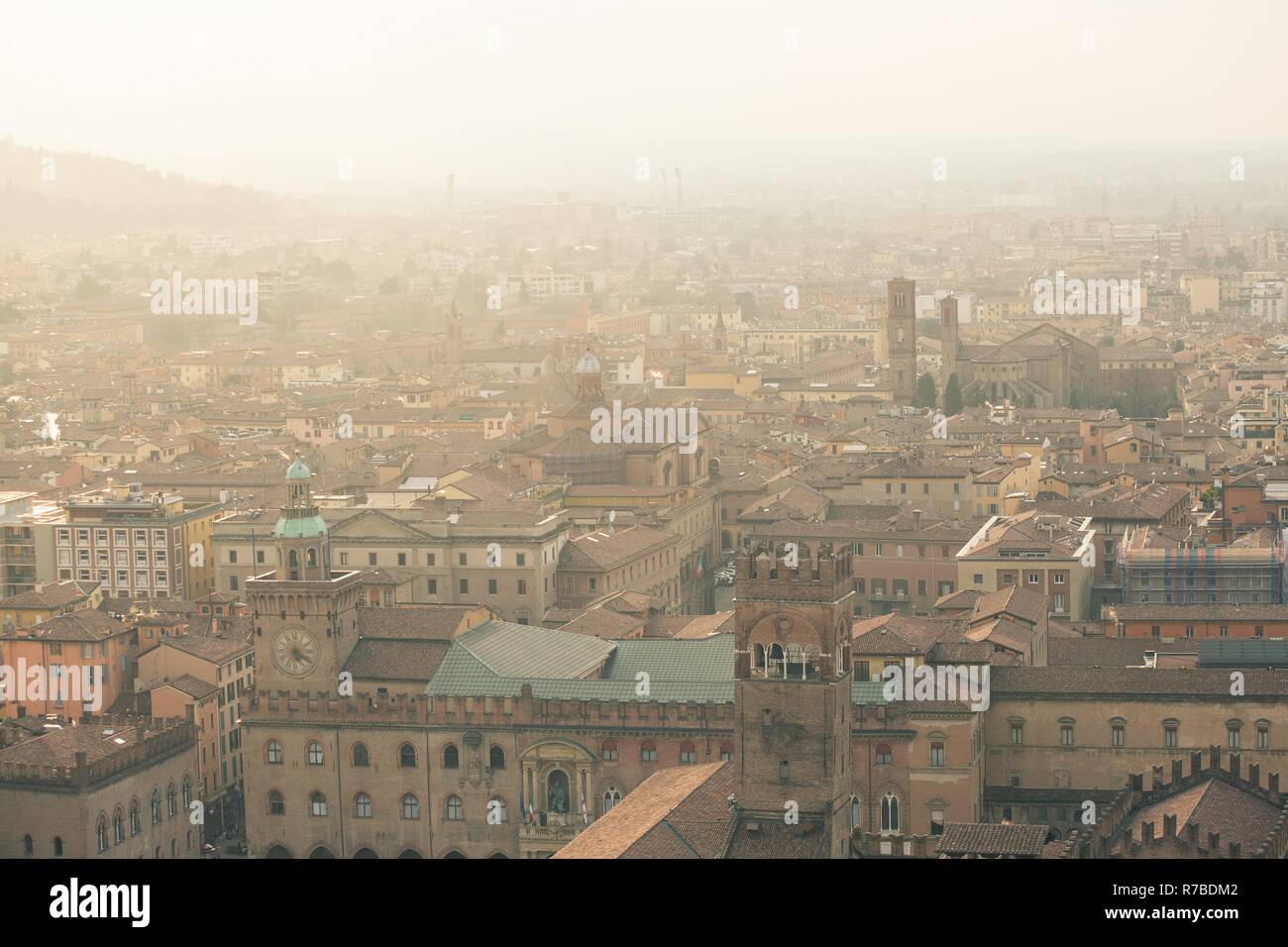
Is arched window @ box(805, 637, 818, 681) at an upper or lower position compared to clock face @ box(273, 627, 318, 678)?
upper

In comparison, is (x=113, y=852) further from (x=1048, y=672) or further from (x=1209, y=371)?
(x=1209, y=371)

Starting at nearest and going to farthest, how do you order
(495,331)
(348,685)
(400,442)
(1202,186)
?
(348,685) < (400,442) < (495,331) < (1202,186)

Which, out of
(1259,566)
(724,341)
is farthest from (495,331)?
(1259,566)

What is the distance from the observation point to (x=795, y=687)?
21.7 meters

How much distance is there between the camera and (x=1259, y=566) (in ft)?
111

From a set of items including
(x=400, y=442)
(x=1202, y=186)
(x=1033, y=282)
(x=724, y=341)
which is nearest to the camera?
(x=400, y=442)

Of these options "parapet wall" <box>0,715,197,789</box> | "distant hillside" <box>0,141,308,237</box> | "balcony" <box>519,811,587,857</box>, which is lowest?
"balcony" <box>519,811,587,857</box>

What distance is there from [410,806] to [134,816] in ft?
9.66

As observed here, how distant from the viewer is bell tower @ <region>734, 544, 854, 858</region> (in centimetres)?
2136

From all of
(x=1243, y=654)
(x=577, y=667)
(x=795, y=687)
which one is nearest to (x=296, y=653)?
(x=577, y=667)

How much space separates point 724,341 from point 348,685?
63.0m

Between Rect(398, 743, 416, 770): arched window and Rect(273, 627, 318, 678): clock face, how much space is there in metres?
1.70

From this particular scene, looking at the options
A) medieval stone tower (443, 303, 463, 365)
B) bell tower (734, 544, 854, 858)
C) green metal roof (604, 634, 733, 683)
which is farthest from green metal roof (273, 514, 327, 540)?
medieval stone tower (443, 303, 463, 365)

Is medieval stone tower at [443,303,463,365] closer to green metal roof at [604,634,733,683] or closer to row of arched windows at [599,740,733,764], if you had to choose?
green metal roof at [604,634,733,683]
